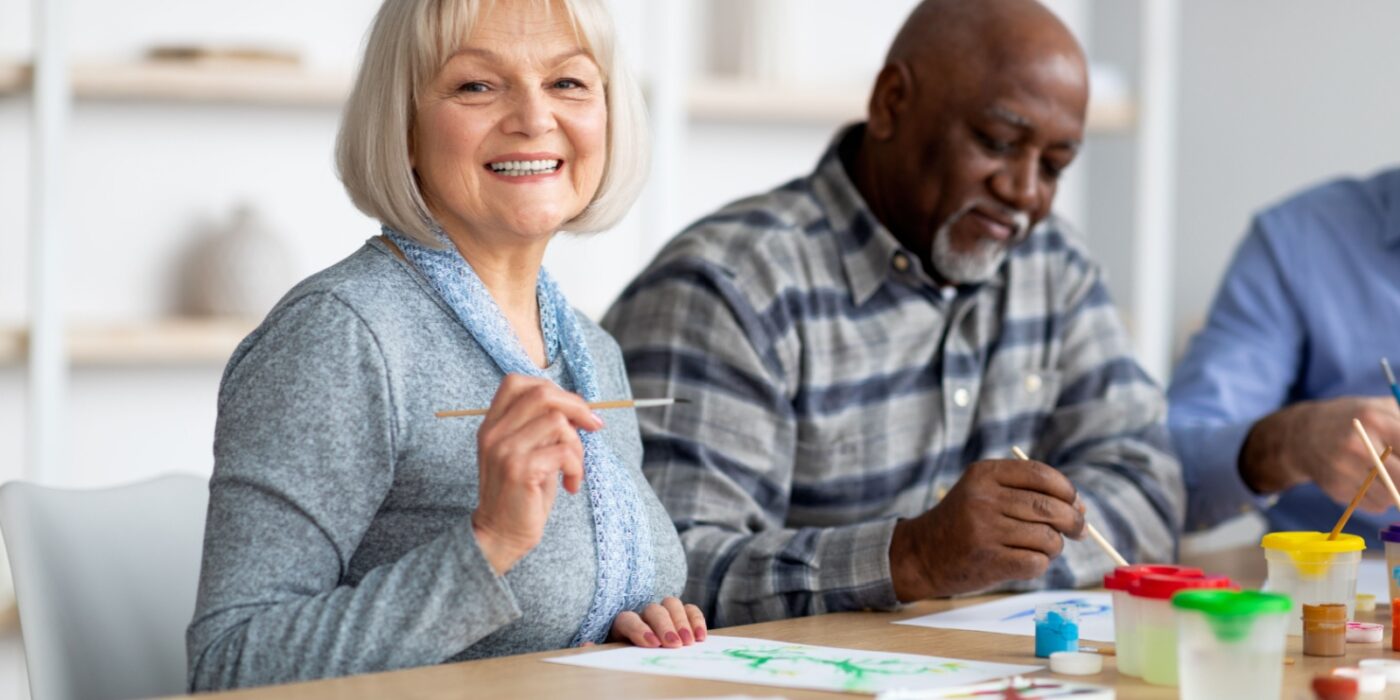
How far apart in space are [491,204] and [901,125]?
0.75 metres

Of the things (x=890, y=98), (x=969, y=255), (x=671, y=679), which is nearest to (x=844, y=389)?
(x=969, y=255)

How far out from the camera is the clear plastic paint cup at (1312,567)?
1.40 meters

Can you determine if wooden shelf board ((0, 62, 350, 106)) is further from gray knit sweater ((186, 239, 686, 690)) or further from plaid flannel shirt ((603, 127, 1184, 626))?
gray knit sweater ((186, 239, 686, 690))

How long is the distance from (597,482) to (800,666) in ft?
0.80

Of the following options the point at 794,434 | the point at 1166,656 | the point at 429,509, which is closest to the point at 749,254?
the point at 794,434

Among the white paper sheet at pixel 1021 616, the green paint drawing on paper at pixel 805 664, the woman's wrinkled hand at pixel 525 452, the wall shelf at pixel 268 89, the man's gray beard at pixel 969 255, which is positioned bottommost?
the white paper sheet at pixel 1021 616

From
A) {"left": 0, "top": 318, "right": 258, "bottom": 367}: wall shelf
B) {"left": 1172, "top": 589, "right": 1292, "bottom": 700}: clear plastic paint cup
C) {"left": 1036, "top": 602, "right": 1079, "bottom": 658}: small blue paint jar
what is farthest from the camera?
{"left": 0, "top": 318, "right": 258, "bottom": 367}: wall shelf

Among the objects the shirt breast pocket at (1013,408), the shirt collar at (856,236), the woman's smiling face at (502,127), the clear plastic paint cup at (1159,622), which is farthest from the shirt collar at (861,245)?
the clear plastic paint cup at (1159,622)

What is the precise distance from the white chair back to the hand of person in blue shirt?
121 cm

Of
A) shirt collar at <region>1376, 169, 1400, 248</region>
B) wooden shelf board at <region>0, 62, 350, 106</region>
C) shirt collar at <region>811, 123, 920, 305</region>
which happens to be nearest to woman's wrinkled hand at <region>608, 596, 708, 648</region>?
shirt collar at <region>811, 123, 920, 305</region>

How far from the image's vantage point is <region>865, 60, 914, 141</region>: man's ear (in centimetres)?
202

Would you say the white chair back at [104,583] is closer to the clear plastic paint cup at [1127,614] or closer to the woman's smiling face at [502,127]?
the woman's smiling face at [502,127]

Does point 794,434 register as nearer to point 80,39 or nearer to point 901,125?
point 901,125

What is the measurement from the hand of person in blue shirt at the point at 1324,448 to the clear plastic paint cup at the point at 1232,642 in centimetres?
70
